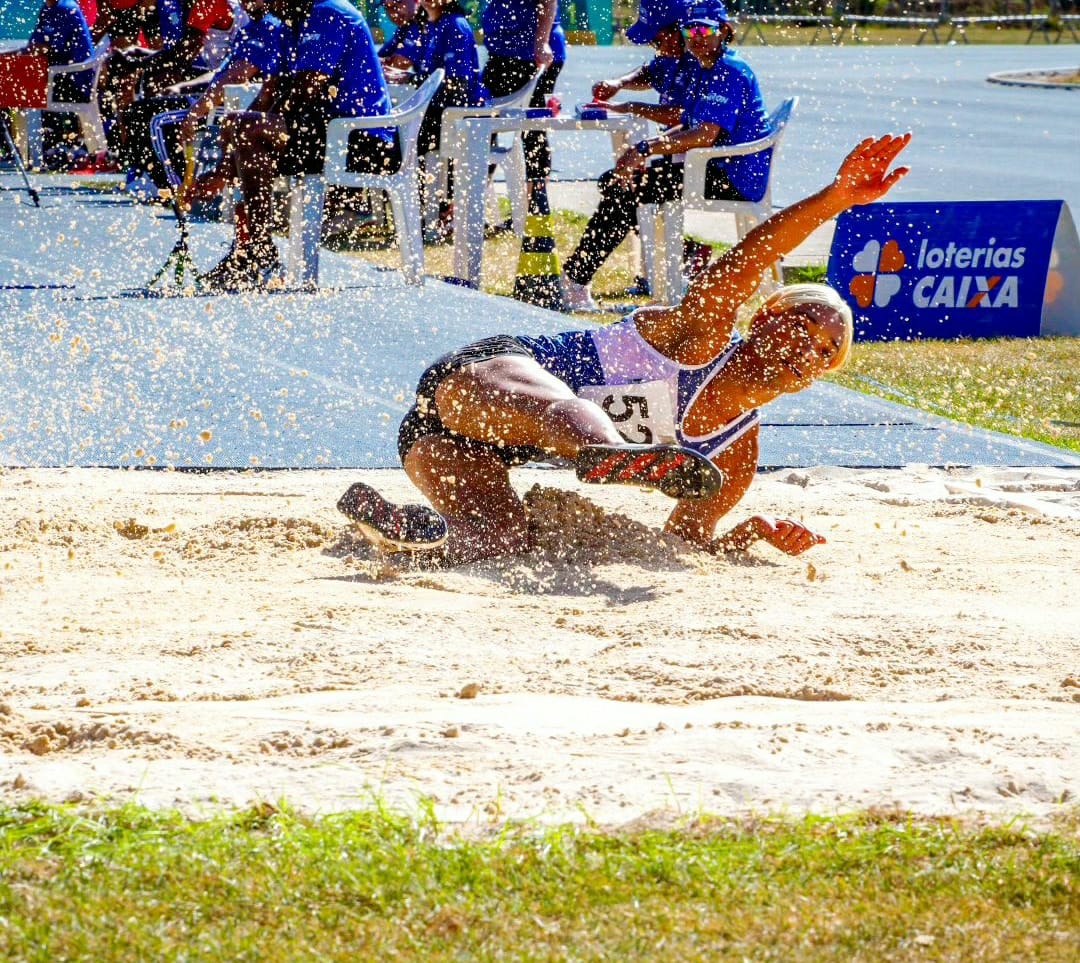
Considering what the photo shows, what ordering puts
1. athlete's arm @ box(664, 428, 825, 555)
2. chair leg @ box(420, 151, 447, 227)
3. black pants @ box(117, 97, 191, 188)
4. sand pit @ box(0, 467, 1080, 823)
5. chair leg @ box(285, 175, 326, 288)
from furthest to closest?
black pants @ box(117, 97, 191, 188), chair leg @ box(420, 151, 447, 227), chair leg @ box(285, 175, 326, 288), athlete's arm @ box(664, 428, 825, 555), sand pit @ box(0, 467, 1080, 823)

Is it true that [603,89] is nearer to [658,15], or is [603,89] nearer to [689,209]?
[658,15]

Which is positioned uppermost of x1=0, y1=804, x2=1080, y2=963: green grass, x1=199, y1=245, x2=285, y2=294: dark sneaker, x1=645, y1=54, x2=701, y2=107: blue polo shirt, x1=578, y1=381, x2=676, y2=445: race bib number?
x1=645, y1=54, x2=701, y2=107: blue polo shirt

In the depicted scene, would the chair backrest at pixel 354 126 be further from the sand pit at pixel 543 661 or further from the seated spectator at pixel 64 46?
the seated spectator at pixel 64 46

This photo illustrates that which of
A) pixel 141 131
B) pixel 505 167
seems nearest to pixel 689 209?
pixel 505 167

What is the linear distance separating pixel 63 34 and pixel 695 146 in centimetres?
867

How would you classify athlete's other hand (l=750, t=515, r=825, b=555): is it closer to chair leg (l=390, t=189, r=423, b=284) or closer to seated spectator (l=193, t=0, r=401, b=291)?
chair leg (l=390, t=189, r=423, b=284)

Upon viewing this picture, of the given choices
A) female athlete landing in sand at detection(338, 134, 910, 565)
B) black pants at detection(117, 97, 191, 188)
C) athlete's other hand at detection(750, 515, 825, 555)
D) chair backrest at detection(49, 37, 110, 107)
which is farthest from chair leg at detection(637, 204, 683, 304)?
chair backrest at detection(49, 37, 110, 107)

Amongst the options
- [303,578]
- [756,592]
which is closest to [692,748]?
[756,592]

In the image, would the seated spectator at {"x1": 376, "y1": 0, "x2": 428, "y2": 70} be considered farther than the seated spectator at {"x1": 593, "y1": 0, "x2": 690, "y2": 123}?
Yes

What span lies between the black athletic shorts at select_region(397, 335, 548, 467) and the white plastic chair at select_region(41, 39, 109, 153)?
40.1 ft

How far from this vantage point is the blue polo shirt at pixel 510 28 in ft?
39.4

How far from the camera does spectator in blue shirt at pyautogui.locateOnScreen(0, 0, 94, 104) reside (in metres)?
15.8

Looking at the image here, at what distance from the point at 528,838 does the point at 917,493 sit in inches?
132

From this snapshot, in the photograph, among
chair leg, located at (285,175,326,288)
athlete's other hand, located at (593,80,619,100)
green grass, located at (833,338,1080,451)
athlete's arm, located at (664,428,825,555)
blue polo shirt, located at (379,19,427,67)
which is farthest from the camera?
blue polo shirt, located at (379,19,427,67)
